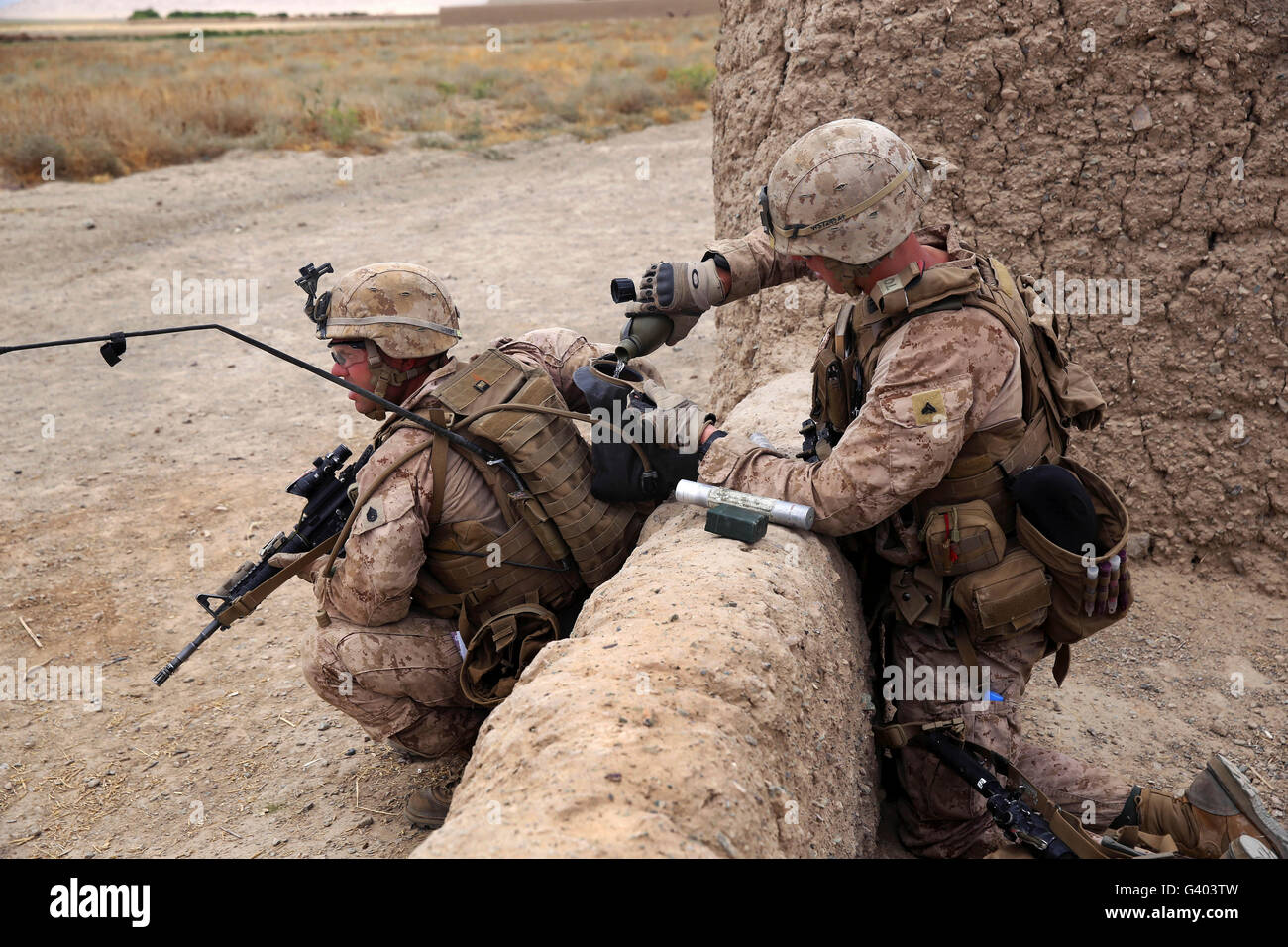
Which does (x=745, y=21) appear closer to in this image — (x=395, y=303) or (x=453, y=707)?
(x=395, y=303)

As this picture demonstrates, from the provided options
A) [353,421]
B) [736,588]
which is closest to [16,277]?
[353,421]

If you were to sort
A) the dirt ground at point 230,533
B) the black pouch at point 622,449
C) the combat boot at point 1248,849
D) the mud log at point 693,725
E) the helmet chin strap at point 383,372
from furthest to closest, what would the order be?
the dirt ground at point 230,533 → the helmet chin strap at point 383,372 → the black pouch at point 622,449 → the combat boot at point 1248,849 → the mud log at point 693,725

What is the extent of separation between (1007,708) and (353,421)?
17.6 ft

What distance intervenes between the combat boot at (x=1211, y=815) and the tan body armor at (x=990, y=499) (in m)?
0.56

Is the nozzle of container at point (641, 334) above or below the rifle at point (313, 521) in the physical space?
above

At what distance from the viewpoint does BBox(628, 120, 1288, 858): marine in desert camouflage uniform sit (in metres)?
2.72

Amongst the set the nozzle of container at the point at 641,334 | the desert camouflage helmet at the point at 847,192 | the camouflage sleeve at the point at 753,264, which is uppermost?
the desert camouflage helmet at the point at 847,192

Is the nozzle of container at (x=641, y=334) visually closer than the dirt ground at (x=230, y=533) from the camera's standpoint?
Yes

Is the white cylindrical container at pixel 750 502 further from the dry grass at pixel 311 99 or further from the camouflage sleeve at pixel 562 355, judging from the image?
the dry grass at pixel 311 99

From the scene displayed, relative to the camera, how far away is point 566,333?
385 cm

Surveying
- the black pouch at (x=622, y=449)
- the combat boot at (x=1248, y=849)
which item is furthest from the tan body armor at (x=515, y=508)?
the combat boot at (x=1248, y=849)

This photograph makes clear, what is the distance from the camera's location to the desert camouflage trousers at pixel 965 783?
3129 millimetres

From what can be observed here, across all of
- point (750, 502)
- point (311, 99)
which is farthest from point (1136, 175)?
point (311, 99)

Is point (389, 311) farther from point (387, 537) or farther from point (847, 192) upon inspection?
point (847, 192)
